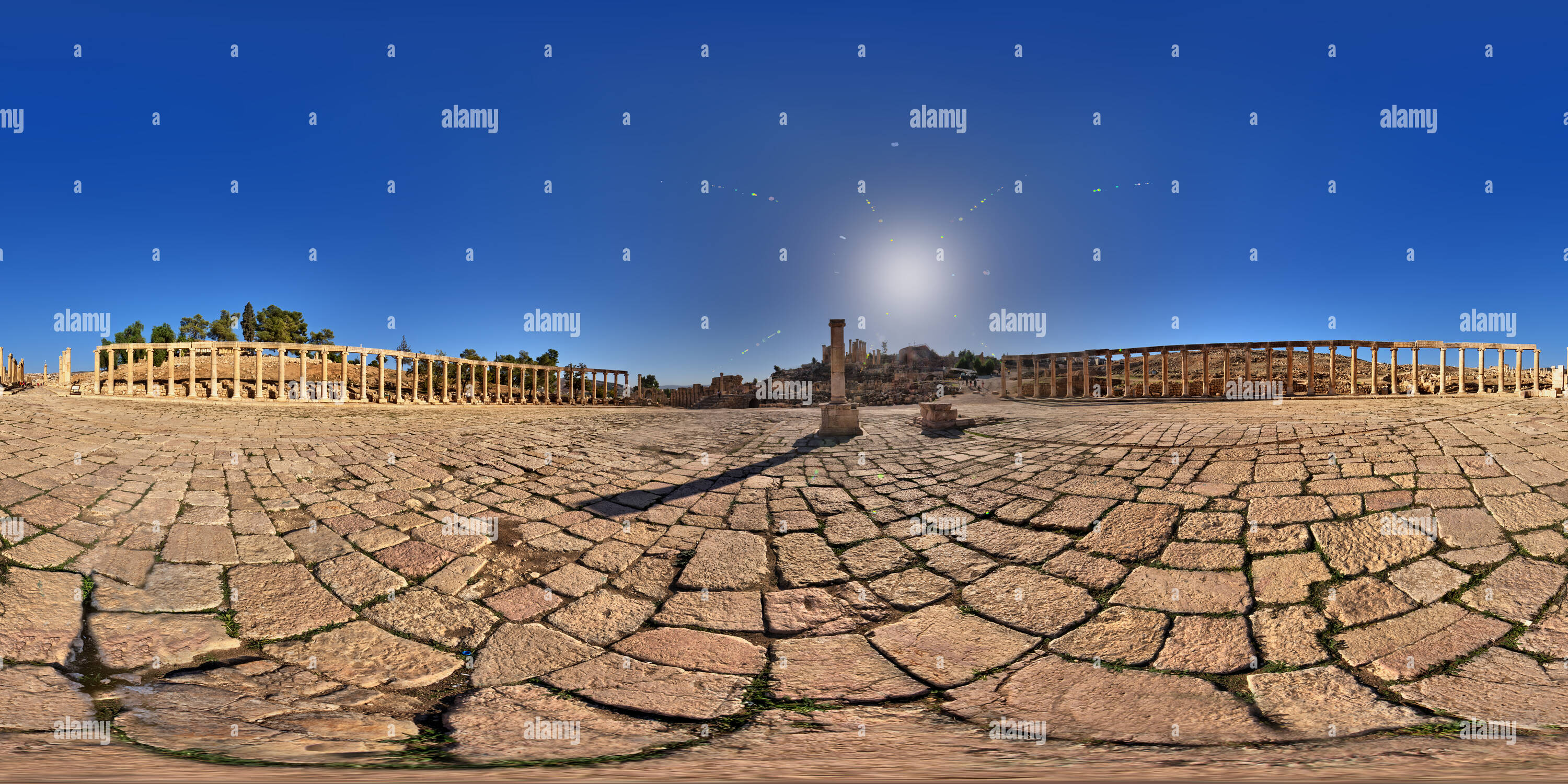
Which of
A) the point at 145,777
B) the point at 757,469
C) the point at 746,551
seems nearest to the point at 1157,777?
the point at 746,551

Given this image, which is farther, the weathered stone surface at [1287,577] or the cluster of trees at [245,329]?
the cluster of trees at [245,329]

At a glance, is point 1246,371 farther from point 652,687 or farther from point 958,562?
point 652,687

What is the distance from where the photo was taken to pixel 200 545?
3230 millimetres

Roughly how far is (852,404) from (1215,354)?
33.4 ft

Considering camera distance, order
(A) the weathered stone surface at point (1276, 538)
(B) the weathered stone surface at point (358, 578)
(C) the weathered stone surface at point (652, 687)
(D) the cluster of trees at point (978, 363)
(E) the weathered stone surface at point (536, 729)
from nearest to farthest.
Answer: (E) the weathered stone surface at point (536, 729), (C) the weathered stone surface at point (652, 687), (B) the weathered stone surface at point (358, 578), (A) the weathered stone surface at point (1276, 538), (D) the cluster of trees at point (978, 363)

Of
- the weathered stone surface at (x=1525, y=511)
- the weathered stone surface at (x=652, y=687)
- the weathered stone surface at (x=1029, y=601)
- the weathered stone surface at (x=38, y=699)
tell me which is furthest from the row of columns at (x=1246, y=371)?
the weathered stone surface at (x=38, y=699)

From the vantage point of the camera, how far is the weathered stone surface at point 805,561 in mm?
3137

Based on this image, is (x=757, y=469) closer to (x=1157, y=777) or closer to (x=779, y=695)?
(x=779, y=695)

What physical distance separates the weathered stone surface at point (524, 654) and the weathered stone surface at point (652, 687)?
79mm

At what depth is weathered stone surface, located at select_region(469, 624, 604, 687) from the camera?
235 cm

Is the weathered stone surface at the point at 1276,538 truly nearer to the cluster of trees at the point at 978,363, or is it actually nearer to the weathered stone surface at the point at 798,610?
the weathered stone surface at the point at 798,610

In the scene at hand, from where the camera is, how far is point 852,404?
7707 mm
